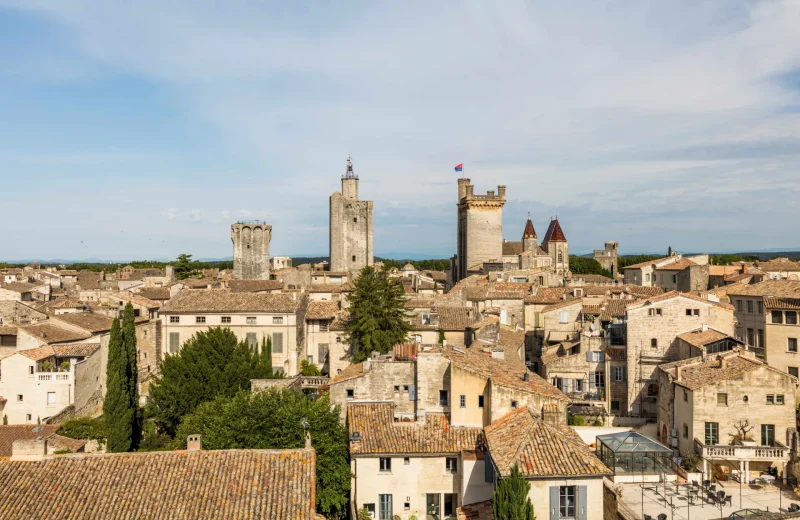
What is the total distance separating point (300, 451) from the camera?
77.0 feet

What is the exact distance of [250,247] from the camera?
112 metres

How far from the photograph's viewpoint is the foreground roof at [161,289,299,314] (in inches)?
2203

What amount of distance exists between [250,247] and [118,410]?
7205cm

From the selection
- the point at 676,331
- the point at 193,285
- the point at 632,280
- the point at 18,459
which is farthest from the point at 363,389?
the point at 632,280

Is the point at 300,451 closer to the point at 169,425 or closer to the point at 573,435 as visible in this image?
the point at 573,435

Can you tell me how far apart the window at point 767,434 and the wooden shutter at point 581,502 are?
562 inches

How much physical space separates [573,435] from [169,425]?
30.0 metres

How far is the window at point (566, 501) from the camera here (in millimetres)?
23219

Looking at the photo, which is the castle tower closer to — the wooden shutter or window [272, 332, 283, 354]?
window [272, 332, 283, 354]

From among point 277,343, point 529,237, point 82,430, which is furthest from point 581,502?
point 529,237

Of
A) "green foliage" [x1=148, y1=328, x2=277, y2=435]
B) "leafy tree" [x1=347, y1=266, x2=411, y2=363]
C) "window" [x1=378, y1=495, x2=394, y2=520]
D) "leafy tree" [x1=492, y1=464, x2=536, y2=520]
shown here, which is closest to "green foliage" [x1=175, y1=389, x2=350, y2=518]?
"window" [x1=378, y1=495, x2=394, y2=520]

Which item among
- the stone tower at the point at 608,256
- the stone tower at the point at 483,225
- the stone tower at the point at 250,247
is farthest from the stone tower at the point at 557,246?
the stone tower at the point at 250,247

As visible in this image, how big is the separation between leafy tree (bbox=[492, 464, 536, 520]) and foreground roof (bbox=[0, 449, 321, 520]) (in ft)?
19.6

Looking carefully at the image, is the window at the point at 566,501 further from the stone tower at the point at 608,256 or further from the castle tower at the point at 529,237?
the stone tower at the point at 608,256
